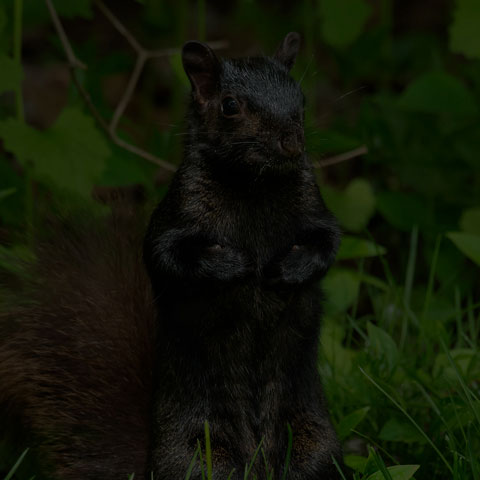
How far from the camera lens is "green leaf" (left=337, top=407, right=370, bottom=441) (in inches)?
110

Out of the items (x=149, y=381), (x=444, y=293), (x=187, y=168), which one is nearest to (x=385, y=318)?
(x=444, y=293)

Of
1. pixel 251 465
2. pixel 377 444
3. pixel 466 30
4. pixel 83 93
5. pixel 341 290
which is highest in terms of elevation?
pixel 466 30

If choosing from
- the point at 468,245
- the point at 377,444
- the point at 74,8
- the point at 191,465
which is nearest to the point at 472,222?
the point at 468,245

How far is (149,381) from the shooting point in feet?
9.25

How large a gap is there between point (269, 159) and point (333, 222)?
0.87ft

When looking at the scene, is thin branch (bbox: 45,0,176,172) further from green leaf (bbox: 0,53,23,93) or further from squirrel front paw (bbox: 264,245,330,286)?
squirrel front paw (bbox: 264,245,330,286)

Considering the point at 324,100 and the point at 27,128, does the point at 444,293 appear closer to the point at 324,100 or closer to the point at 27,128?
the point at 27,128

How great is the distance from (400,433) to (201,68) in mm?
1134

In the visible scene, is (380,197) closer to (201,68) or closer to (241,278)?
(201,68)

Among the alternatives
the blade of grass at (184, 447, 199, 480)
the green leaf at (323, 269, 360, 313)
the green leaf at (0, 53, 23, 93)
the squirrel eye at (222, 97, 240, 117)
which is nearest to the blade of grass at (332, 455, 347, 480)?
the blade of grass at (184, 447, 199, 480)

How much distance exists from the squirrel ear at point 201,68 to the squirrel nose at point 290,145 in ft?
1.01

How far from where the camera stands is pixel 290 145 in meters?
2.30

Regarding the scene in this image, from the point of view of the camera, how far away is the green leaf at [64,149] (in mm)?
3271

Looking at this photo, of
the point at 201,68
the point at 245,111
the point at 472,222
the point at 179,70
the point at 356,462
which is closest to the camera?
the point at 245,111
